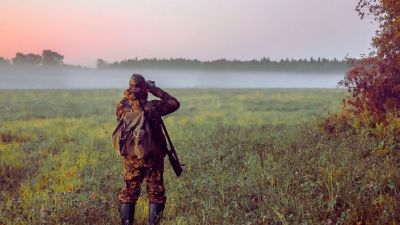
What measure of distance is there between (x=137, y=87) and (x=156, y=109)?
450 millimetres

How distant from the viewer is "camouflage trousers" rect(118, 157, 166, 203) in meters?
6.75

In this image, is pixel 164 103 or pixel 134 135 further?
pixel 164 103

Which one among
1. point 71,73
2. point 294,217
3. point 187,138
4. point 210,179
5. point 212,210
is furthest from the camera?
point 71,73

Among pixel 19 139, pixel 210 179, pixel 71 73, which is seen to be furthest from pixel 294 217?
pixel 71 73

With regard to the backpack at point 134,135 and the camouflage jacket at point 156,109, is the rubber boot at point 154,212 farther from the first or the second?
the backpack at point 134,135

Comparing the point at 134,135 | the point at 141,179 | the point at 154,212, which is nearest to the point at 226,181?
the point at 154,212

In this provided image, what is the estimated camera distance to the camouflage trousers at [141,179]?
22.1 feet

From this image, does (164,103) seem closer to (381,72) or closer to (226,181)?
(226,181)

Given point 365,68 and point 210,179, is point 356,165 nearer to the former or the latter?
point 210,179

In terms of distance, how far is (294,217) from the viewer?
7.04 m

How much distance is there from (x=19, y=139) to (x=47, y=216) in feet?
31.4

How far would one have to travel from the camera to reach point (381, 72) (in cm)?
1234

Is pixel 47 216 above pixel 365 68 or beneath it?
beneath

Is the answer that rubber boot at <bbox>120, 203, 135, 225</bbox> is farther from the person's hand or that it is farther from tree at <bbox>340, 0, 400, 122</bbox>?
tree at <bbox>340, 0, 400, 122</bbox>
